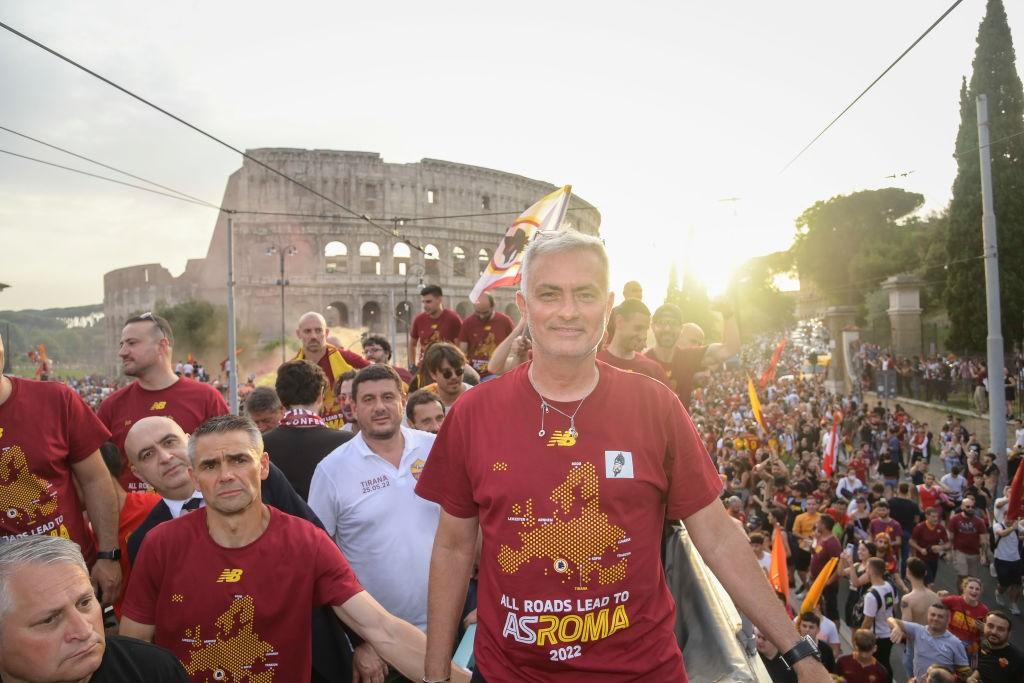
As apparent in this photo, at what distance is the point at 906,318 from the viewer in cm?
2297

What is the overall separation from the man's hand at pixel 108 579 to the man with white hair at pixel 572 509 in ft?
5.99

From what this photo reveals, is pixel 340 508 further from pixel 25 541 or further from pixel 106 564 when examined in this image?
pixel 25 541

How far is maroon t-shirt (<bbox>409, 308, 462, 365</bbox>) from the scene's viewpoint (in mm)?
8367

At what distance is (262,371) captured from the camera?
45406 millimetres

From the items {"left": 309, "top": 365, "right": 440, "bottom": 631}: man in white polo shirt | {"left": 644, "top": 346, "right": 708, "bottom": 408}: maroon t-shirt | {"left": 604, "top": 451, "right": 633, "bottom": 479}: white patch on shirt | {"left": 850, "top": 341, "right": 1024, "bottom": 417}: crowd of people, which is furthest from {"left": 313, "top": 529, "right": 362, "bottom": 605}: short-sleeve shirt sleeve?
{"left": 850, "top": 341, "right": 1024, "bottom": 417}: crowd of people

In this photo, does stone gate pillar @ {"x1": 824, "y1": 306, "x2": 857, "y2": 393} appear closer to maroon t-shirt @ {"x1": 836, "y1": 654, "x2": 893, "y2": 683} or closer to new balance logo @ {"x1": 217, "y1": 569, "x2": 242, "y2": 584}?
maroon t-shirt @ {"x1": 836, "y1": 654, "x2": 893, "y2": 683}

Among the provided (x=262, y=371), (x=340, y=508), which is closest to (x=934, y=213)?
(x=262, y=371)

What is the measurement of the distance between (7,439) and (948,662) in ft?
23.1

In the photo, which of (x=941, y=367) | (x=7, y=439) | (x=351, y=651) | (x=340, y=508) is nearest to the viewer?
(x=351, y=651)

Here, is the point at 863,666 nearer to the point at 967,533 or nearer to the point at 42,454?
the point at 967,533

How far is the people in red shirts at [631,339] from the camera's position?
450cm

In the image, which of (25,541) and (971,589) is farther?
(971,589)

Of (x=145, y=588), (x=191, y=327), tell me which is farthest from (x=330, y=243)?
(x=145, y=588)

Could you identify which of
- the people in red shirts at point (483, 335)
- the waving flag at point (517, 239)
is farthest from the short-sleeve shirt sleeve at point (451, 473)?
the people in red shirts at point (483, 335)
